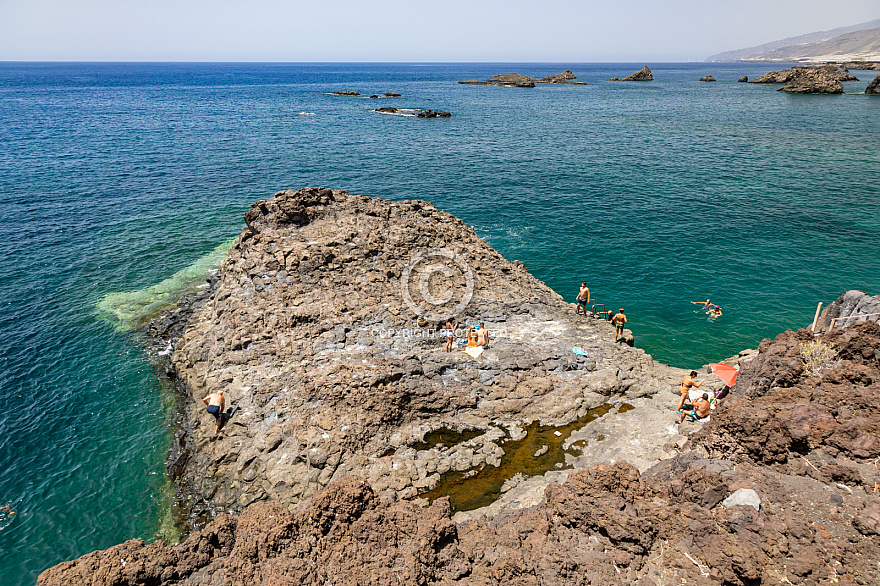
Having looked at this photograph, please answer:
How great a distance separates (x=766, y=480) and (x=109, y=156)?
8100 cm

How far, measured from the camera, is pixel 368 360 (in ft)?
66.8

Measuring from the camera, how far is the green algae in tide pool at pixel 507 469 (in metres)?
15.5

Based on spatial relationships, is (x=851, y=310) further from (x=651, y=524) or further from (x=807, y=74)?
(x=807, y=74)

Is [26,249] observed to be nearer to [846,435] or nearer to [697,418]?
[697,418]

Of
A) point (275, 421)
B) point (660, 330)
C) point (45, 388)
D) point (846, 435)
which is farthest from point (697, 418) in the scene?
point (45, 388)

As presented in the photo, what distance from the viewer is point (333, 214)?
28781mm

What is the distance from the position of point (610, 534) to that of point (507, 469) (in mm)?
6455

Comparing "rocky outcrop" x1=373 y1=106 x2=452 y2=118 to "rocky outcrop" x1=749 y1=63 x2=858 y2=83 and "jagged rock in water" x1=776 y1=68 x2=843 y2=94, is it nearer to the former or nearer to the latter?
"jagged rock in water" x1=776 y1=68 x2=843 y2=94

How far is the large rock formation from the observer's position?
902 centimetres

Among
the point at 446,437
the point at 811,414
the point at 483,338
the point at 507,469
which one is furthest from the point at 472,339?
the point at 811,414

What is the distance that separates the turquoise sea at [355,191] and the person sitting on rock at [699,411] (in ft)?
26.2

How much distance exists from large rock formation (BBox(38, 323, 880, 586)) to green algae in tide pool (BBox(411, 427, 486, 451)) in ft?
19.1

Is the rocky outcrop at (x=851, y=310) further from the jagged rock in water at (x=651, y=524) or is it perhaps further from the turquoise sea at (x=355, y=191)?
the turquoise sea at (x=355, y=191)

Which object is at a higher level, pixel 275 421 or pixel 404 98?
pixel 404 98
